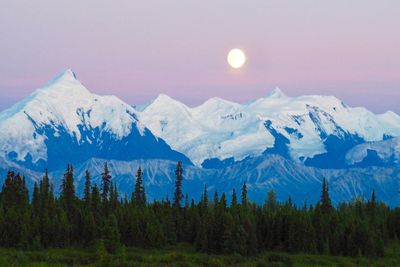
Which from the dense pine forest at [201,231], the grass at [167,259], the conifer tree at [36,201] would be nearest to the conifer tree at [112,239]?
the dense pine forest at [201,231]

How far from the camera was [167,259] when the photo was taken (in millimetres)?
87000

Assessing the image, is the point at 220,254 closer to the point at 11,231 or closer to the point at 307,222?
the point at 307,222

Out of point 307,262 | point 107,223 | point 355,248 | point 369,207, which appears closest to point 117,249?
point 107,223

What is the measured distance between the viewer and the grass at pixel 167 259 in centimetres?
8094

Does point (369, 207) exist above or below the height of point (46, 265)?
above

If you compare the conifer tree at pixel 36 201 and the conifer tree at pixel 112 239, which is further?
the conifer tree at pixel 36 201

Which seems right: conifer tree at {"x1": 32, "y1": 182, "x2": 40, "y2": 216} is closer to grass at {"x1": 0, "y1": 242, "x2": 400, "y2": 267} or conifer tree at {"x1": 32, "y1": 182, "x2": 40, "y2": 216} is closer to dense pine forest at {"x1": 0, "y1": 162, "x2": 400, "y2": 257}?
dense pine forest at {"x1": 0, "y1": 162, "x2": 400, "y2": 257}

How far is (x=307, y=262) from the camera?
90.2 metres

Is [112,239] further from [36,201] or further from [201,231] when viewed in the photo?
[36,201]

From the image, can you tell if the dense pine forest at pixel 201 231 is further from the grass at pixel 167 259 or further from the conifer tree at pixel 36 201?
the grass at pixel 167 259

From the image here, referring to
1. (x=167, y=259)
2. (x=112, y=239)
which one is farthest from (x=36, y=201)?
(x=167, y=259)

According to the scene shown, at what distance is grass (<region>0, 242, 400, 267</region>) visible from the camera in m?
80.9

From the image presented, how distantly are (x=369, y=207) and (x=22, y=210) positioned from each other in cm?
6731

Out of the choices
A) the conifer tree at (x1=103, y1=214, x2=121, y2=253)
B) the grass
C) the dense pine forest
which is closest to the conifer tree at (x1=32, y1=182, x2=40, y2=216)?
the dense pine forest
